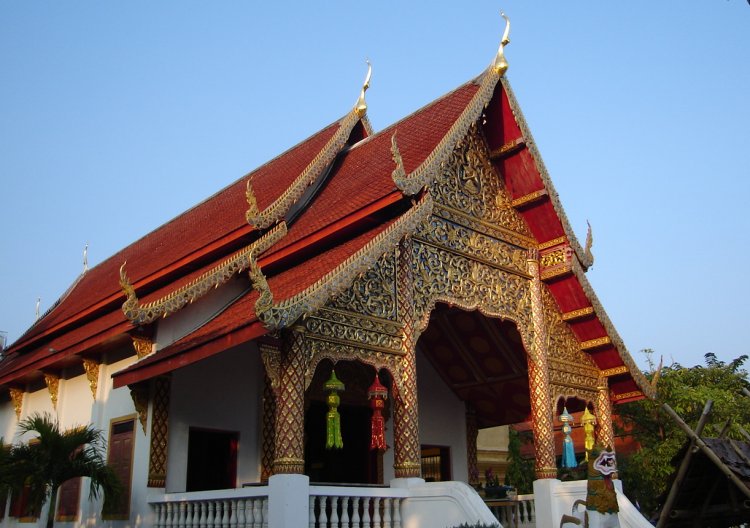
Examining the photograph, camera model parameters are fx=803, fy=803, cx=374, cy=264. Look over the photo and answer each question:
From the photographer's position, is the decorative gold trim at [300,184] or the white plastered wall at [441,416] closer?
the decorative gold trim at [300,184]

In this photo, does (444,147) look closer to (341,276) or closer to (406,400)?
(341,276)

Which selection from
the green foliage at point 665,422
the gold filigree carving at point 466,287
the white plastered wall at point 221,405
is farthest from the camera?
the green foliage at point 665,422

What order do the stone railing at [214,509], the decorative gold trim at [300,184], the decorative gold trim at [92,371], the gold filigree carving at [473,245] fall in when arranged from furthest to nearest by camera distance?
the decorative gold trim at [92,371]
the decorative gold trim at [300,184]
the gold filigree carving at [473,245]
the stone railing at [214,509]

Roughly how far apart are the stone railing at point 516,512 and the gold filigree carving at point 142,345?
14.6ft

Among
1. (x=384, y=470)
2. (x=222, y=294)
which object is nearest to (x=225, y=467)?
(x=222, y=294)

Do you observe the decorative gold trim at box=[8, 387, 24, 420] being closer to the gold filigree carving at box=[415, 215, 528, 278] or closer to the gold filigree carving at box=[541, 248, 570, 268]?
the gold filigree carving at box=[415, 215, 528, 278]

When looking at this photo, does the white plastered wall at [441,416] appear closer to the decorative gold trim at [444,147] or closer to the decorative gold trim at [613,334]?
the decorative gold trim at [613,334]

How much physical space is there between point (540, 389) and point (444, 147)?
319cm

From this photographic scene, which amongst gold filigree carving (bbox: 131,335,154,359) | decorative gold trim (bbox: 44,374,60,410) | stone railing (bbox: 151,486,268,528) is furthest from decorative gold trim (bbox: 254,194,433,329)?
decorative gold trim (bbox: 44,374,60,410)

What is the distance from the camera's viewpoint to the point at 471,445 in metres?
12.6

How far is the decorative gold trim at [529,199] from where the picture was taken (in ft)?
33.3

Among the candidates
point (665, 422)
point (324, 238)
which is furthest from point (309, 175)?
point (665, 422)

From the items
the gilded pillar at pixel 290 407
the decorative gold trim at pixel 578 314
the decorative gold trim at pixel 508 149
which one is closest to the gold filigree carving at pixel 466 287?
the decorative gold trim at pixel 578 314

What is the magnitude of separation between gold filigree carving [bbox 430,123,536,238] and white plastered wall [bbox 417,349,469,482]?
3012 millimetres
